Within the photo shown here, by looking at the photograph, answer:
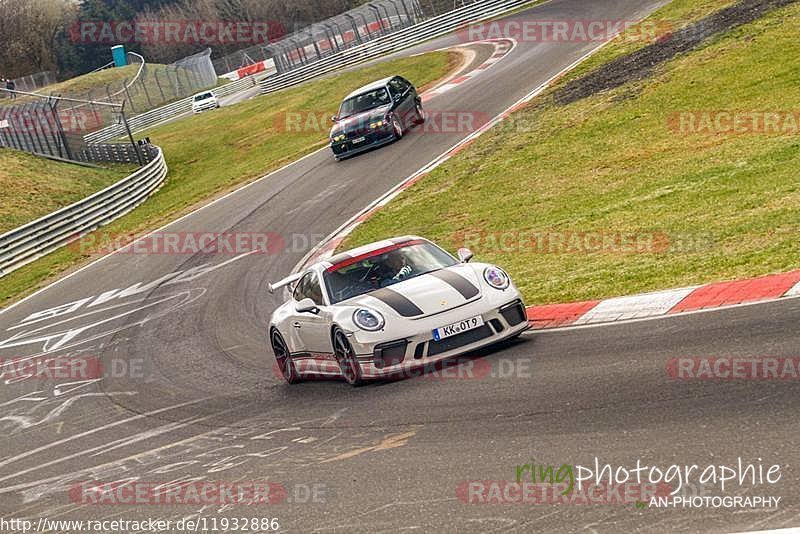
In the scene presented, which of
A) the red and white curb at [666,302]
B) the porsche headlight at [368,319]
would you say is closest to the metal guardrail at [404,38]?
the red and white curb at [666,302]

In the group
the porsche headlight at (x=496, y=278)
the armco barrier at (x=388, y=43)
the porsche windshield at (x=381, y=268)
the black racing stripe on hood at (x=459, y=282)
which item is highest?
the armco barrier at (x=388, y=43)

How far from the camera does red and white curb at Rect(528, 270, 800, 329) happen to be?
9.73m

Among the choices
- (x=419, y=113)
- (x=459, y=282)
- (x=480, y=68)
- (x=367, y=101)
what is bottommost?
(x=419, y=113)

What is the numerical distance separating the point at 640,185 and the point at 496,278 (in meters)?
7.10

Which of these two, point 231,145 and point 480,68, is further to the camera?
point 231,145

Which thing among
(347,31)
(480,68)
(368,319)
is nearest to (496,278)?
(368,319)

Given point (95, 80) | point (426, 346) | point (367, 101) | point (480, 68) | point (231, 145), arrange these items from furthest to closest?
point (95, 80)
point (231, 145)
point (480, 68)
point (367, 101)
point (426, 346)

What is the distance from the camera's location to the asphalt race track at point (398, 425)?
254 inches

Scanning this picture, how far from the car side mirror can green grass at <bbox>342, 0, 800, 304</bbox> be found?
9.22ft

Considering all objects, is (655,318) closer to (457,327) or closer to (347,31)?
(457,327)

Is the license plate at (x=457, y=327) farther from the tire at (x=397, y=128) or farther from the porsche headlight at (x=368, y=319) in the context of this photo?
the tire at (x=397, y=128)

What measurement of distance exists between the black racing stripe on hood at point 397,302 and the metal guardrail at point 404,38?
41579mm

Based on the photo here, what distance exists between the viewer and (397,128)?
2978 centimetres

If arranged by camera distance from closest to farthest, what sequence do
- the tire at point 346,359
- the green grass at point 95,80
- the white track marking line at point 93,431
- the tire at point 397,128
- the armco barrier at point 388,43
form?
the tire at point 346,359 < the white track marking line at point 93,431 < the tire at point 397,128 < the armco barrier at point 388,43 < the green grass at point 95,80
